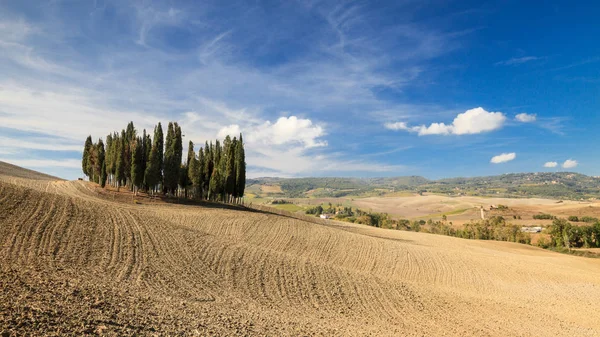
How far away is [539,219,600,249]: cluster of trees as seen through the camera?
7444cm

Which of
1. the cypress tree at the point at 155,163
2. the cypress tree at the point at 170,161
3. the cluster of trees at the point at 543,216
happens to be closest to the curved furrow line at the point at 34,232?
the cypress tree at the point at 155,163

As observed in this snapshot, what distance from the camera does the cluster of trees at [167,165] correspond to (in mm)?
55531

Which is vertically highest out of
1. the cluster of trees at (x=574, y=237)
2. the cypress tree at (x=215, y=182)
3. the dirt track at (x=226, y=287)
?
the cypress tree at (x=215, y=182)

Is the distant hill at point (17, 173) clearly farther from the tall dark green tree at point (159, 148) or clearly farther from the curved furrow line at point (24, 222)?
the curved furrow line at point (24, 222)

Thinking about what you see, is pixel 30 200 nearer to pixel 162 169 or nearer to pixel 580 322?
pixel 162 169

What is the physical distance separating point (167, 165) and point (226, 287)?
4398 cm

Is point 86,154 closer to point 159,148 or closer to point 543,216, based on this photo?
point 159,148

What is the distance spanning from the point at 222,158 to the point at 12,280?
172 ft

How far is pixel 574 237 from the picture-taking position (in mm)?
76062

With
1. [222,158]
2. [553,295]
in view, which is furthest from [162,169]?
[553,295]

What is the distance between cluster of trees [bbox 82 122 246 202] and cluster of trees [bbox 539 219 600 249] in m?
75.1

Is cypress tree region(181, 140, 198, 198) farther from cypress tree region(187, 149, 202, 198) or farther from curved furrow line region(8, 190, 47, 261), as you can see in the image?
curved furrow line region(8, 190, 47, 261)

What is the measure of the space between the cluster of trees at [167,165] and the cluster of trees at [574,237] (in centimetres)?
7512

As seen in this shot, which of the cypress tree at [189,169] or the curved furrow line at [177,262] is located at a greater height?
the cypress tree at [189,169]
